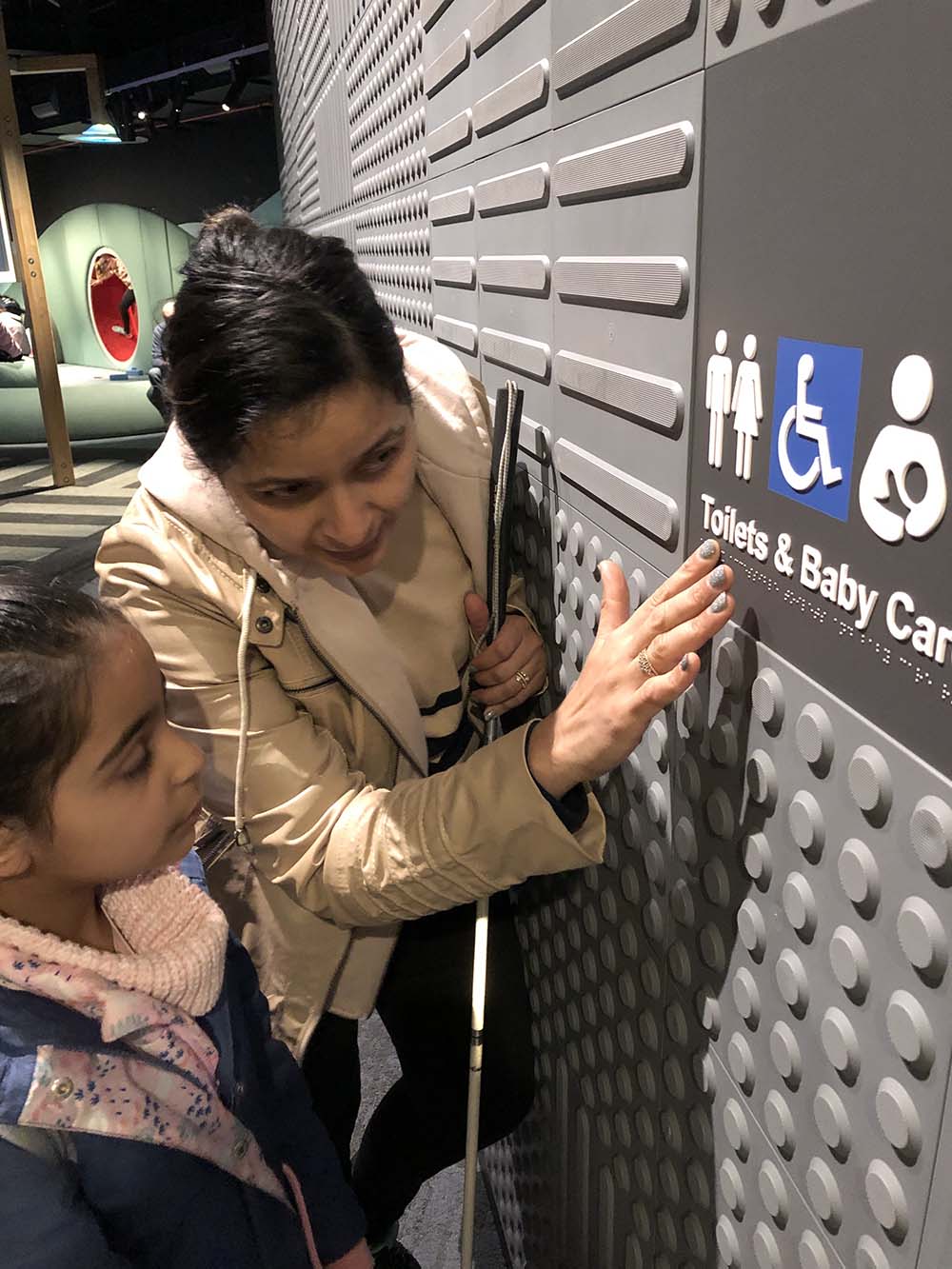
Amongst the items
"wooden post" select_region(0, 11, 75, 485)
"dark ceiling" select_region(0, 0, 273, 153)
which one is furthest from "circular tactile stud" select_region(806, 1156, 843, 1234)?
"dark ceiling" select_region(0, 0, 273, 153)

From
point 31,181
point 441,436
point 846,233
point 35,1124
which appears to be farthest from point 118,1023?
point 31,181

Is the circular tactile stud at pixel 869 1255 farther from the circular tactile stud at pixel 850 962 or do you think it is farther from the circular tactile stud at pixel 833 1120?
the circular tactile stud at pixel 850 962

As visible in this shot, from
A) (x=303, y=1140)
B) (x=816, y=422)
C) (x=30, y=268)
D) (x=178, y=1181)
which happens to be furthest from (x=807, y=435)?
(x=30, y=268)

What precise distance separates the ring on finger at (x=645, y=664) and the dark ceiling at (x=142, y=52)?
933 centimetres

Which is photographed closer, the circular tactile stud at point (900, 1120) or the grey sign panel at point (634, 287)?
the circular tactile stud at point (900, 1120)

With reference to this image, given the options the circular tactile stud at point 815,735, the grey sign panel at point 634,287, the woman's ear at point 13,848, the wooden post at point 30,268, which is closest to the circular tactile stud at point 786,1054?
the circular tactile stud at point 815,735

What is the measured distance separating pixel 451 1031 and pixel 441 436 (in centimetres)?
87

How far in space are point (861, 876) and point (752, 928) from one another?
7.8 inches

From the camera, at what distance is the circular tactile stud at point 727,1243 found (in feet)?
3.01

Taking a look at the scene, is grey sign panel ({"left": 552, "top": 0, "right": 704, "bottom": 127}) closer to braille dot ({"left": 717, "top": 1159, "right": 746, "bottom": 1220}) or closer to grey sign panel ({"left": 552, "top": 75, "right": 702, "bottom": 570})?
grey sign panel ({"left": 552, "top": 75, "right": 702, "bottom": 570})

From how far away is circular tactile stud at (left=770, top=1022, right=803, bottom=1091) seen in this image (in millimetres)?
755

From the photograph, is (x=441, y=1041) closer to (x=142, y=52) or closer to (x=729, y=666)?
(x=729, y=666)

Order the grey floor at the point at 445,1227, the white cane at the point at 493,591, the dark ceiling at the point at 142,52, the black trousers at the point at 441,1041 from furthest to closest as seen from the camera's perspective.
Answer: the dark ceiling at the point at 142,52, the grey floor at the point at 445,1227, the black trousers at the point at 441,1041, the white cane at the point at 493,591

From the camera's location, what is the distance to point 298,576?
1.17m
